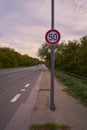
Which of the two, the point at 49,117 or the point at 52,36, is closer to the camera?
the point at 49,117

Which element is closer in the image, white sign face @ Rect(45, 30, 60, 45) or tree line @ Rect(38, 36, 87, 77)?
white sign face @ Rect(45, 30, 60, 45)

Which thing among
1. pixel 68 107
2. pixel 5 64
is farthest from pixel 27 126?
pixel 5 64

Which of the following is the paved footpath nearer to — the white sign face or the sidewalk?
the sidewalk

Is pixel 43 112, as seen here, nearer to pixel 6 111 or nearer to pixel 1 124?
pixel 6 111

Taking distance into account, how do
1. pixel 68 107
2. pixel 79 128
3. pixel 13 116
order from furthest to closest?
pixel 68 107 < pixel 13 116 < pixel 79 128

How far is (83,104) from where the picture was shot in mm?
9984

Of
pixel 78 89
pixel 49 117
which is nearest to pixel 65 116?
pixel 49 117

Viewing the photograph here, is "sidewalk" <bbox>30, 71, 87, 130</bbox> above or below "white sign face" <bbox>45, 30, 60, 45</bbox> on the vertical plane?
below

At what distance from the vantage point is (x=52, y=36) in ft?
30.2

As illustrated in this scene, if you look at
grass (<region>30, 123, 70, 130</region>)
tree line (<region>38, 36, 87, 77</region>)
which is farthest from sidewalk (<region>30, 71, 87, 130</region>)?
tree line (<region>38, 36, 87, 77</region>)

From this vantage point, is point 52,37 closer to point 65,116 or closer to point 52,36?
point 52,36

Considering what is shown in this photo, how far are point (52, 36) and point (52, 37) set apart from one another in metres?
0.04

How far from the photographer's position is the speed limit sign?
9.17m

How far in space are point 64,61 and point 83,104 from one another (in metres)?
36.8
